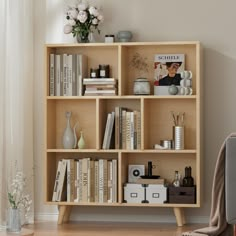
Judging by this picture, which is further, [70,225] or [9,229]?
[70,225]

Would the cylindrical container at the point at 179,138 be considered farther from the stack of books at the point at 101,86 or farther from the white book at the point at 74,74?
the white book at the point at 74,74

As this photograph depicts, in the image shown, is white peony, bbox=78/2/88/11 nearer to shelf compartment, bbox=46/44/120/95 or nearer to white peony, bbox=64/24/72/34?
white peony, bbox=64/24/72/34

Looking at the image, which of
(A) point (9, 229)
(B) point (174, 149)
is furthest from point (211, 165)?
(A) point (9, 229)

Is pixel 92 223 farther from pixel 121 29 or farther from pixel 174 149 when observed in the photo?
pixel 121 29

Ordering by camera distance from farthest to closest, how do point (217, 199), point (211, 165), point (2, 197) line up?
point (211, 165)
point (2, 197)
point (217, 199)

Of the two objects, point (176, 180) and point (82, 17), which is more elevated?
point (82, 17)

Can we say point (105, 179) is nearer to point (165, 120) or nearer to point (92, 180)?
point (92, 180)

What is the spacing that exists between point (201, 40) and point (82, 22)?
3.31 ft

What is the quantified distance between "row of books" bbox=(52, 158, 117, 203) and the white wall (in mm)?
301

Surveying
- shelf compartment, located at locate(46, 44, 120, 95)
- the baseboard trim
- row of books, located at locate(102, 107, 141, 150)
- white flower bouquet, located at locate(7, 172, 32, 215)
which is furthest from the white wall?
row of books, located at locate(102, 107, 141, 150)

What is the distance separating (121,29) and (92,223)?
5.46 feet

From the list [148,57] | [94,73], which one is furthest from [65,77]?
[148,57]

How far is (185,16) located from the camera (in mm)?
6387

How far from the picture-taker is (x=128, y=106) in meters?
6.44
